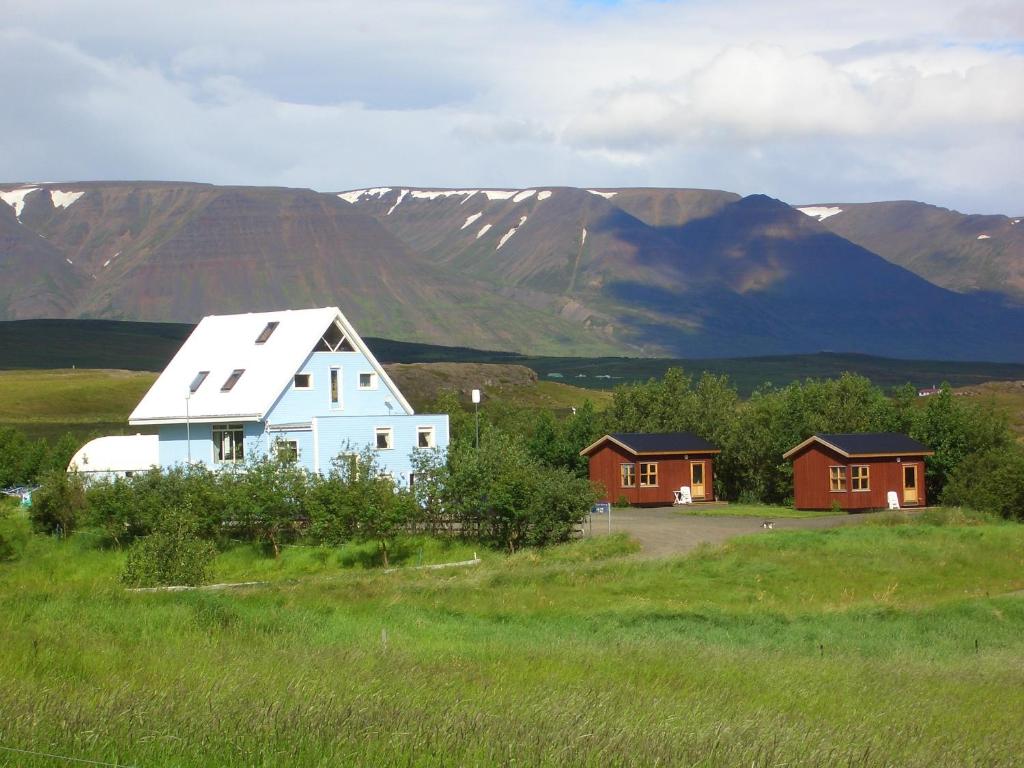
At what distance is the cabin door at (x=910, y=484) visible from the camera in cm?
5509

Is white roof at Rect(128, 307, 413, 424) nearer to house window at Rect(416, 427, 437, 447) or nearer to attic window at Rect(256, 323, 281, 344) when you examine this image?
attic window at Rect(256, 323, 281, 344)

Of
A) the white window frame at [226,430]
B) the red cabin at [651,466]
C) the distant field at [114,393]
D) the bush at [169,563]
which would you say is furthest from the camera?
the distant field at [114,393]

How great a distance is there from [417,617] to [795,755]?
13879 mm

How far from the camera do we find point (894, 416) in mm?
60844

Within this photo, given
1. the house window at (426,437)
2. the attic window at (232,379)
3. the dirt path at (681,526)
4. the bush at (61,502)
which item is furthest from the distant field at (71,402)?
the dirt path at (681,526)

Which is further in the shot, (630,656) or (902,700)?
(630,656)

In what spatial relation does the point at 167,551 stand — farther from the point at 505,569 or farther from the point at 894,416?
the point at 894,416

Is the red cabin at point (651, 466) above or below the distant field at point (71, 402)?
below

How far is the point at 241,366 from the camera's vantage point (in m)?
53.7

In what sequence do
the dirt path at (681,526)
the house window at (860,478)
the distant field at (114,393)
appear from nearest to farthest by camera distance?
1. the dirt path at (681,526)
2. the house window at (860,478)
3. the distant field at (114,393)

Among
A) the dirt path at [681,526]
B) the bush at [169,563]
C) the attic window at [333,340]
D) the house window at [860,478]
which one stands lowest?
the dirt path at [681,526]

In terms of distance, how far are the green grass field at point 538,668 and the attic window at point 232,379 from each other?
18908 mm

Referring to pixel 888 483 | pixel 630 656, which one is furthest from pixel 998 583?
pixel 888 483

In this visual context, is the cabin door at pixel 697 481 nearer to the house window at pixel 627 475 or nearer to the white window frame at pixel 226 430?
the house window at pixel 627 475
